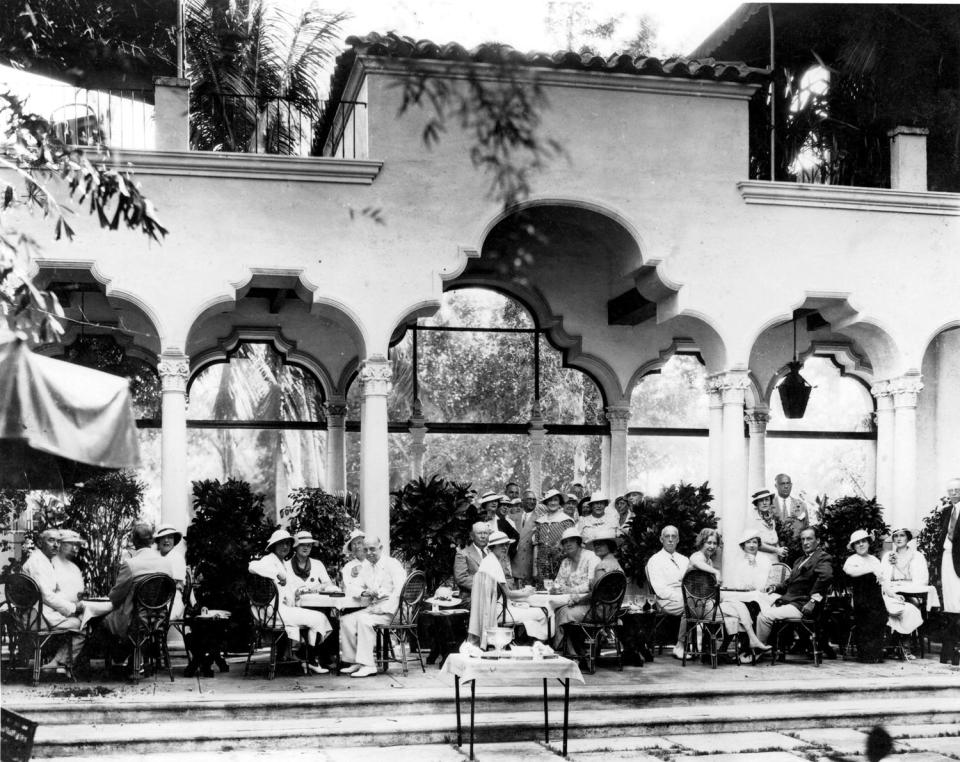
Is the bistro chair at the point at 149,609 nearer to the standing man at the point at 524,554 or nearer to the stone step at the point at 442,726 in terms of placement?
the stone step at the point at 442,726

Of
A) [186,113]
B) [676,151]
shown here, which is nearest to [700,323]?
[676,151]

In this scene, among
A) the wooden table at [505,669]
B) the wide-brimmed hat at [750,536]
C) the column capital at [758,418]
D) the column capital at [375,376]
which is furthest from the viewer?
the column capital at [758,418]

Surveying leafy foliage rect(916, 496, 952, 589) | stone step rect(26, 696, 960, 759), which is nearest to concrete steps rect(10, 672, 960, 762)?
stone step rect(26, 696, 960, 759)

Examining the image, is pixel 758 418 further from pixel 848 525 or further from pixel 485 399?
pixel 485 399

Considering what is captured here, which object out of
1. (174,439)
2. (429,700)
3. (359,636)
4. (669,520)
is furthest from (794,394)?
(174,439)

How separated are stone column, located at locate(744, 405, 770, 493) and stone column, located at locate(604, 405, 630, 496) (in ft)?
6.57

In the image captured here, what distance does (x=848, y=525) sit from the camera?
13.0 metres

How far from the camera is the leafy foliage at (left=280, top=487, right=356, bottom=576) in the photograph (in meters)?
12.8

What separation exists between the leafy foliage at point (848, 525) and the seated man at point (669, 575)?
7.29 ft

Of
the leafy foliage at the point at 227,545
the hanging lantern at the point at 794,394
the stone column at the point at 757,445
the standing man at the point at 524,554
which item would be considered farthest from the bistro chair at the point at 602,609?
the stone column at the point at 757,445

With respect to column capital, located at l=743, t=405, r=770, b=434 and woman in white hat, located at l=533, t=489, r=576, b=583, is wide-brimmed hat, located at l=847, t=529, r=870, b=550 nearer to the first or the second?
woman in white hat, located at l=533, t=489, r=576, b=583

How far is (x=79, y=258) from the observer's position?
11.6m

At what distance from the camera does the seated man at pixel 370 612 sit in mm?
10656

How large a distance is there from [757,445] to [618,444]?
7.39 ft
